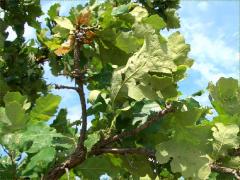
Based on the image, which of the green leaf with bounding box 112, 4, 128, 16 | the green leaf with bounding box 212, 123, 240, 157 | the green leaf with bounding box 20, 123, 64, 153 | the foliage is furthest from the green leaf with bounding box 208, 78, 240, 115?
the green leaf with bounding box 20, 123, 64, 153

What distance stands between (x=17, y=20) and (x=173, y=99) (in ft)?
7.80

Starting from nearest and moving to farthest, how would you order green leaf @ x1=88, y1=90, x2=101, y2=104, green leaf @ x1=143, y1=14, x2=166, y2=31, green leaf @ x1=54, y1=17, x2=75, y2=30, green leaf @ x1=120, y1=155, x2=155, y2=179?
green leaf @ x1=54, y1=17, x2=75, y2=30, green leaf @ x1=120, y1=155, x2=155, y2=179, green leaf @ x1=143, y1=14, x2=166, y2=31, green leaf @ x1=88, y1=90, x2=101, y2=104

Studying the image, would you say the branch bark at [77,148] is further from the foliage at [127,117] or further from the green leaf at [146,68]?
the green leaf at [146,68]

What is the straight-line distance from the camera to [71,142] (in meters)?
2.33

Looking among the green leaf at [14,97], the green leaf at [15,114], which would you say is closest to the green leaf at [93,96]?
the green leaf at [14,97]

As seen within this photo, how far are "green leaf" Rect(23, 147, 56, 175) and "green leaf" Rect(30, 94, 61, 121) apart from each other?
232 mm

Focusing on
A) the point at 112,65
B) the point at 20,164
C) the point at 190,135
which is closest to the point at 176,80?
the point at 190,135

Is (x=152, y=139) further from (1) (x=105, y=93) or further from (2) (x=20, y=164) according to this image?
(2) (x=20, y=164)

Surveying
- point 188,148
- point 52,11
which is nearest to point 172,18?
point 52,11

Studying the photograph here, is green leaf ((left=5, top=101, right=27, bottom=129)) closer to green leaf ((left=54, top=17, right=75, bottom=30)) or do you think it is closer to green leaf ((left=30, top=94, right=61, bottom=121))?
green leaf ((left=30, top=94, right=61, bottom=121))

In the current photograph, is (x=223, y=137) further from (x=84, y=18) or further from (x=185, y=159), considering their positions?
(x=84, y=18)

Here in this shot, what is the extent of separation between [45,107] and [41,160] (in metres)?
0.32

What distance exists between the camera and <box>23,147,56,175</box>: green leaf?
213 centimetres

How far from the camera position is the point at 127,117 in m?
2.31
